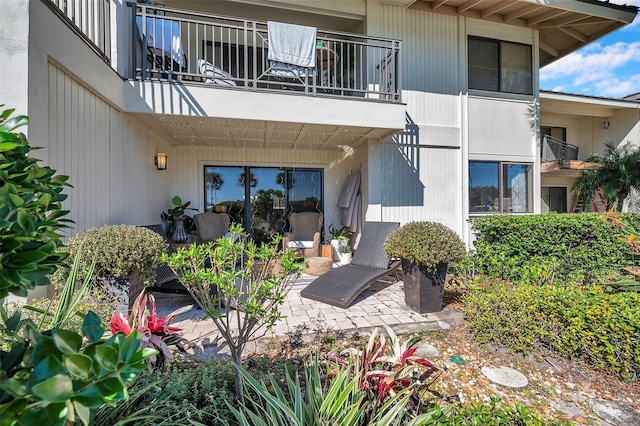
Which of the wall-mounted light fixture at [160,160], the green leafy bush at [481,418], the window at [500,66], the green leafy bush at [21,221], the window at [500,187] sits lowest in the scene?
the green leafy bush at [481,418]

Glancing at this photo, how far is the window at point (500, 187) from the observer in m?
7.44

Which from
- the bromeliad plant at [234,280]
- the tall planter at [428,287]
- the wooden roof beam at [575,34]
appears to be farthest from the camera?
the wooden roof beam at [575,34]

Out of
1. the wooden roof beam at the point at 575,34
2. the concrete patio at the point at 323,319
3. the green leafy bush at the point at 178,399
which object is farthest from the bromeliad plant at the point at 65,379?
the wooden roof beam at the point at 575,34

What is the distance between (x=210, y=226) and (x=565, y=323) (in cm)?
661

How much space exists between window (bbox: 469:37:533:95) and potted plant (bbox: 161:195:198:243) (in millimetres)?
7901

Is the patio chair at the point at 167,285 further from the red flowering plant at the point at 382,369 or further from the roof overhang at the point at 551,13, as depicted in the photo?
the roof overhang at the point at 551,13

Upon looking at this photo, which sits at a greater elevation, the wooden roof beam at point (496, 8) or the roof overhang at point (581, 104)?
the wooden roof beam at point (496, 8)

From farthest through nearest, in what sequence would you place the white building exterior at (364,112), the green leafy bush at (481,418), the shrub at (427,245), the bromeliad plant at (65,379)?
the white building exterior at (364,112) < the shrub at (427,245) < the green leafy bush at (481,418) < the bromeliad plant at (65,379)

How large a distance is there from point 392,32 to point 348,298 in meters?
6.23

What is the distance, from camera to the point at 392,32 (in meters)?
6.81

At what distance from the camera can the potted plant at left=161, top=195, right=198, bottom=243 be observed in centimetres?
663

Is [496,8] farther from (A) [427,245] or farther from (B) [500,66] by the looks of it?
(A) [427,245]

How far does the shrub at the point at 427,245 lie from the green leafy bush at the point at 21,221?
367cm

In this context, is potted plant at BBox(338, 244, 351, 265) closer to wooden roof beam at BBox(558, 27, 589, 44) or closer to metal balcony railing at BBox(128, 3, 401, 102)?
metal balcony railing at BBox(128, 3, 401, 102)
